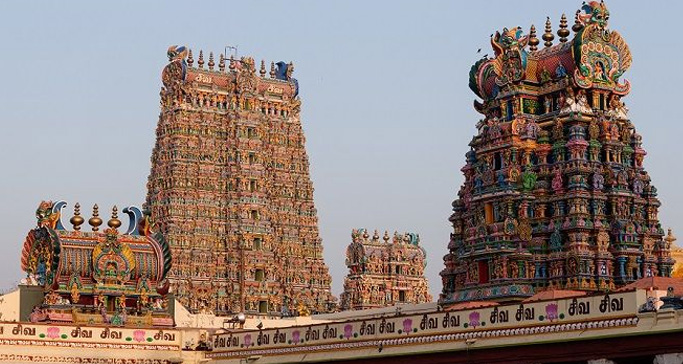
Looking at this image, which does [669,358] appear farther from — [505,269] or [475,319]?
[505,269]

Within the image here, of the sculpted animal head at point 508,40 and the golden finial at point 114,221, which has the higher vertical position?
the sculpted animal head at point 508,40

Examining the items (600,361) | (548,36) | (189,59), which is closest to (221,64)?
(189,59)

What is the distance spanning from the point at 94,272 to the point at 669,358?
112ft

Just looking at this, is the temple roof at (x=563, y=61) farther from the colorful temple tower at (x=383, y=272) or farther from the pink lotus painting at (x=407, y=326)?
the colorful temple tower at (x=383, y=272)

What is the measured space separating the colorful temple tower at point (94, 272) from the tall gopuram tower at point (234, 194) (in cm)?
4922

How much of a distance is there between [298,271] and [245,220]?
26.8 feet

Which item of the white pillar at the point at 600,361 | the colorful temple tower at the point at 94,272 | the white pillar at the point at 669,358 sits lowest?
the white pillar at the point at 669,358

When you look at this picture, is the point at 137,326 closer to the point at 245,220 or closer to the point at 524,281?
the point at 524,281

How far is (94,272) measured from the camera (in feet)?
224

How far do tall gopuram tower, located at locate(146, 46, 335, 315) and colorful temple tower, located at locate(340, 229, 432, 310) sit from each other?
43.1 feet

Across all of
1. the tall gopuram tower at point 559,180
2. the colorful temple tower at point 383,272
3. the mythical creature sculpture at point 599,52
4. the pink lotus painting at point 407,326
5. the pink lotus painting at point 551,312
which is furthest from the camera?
the colorful temple tower at point 383,272

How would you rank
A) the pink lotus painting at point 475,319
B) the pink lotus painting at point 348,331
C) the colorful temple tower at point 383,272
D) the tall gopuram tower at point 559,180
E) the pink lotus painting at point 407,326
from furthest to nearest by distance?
the colorful temple tower at point 383,272 < the tall gopuram tower at point 559,180 < the pink lotus painting at point 348,331 < the pink lotus painting at point 407,326 < the pink lotus painting at point 475,319

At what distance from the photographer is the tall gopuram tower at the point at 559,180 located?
72.4 metres

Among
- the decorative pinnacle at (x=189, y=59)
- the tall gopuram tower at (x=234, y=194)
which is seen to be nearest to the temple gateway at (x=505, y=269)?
the tall gopuram tower at (x=234, y=194)
